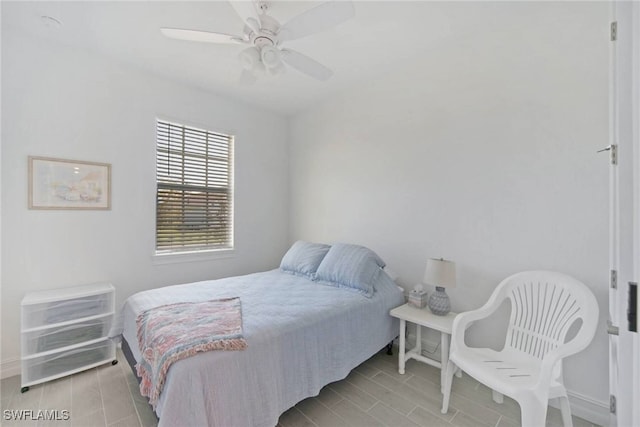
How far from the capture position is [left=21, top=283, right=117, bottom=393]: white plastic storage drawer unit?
6.82 feet

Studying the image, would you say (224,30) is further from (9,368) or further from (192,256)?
(9,368)

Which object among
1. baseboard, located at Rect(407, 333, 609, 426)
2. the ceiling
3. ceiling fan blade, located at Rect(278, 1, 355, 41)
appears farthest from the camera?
the ceiling

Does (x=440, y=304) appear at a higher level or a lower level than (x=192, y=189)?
lower

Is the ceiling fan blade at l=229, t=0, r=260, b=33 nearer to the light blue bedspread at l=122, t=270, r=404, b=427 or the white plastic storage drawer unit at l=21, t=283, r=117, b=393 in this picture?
the light blue bedspread at l=122, t=270, r=404, b=427

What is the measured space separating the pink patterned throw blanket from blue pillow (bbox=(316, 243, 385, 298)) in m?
0.95

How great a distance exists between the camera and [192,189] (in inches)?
130

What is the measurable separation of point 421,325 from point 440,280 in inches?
18.1

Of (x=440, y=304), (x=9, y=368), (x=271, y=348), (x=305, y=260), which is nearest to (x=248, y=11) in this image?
(x=271, y=348)

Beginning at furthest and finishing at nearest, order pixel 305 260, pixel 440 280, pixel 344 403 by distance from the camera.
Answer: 1. pixel 305 260
2. pixel 440 280
3. pixel 344 403

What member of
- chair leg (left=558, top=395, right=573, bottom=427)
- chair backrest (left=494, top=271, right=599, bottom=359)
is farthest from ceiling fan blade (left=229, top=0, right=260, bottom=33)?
chair leg (left=558, top=395, right=573, bottom=427)

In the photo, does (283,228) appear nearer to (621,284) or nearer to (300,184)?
(300,184)

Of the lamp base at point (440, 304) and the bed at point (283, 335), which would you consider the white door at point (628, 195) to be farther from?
the lamp base at point (440, 304)

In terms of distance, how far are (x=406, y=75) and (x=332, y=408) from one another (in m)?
3.02

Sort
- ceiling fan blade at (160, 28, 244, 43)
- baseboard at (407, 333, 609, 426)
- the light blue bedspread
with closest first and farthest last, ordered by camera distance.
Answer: the light blue bedspread < ceiling fan blade at (160, 28, 244, 43) < baseboard at (407, 333, 609, 426)
